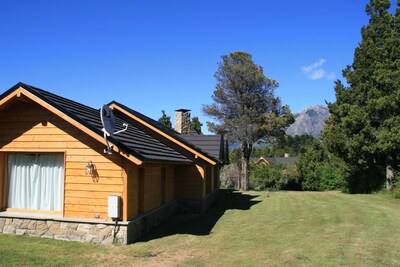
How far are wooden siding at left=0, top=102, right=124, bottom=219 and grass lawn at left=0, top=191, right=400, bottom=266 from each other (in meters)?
1.19

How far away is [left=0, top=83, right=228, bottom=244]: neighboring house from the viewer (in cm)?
981

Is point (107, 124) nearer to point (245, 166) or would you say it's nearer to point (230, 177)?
point (245, 166)

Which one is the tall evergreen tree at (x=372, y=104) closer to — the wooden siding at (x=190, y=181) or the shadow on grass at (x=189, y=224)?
the shadow on grass at (x=189, y=224)

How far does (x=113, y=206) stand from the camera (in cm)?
959

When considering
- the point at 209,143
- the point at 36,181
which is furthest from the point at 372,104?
the point at 36,181

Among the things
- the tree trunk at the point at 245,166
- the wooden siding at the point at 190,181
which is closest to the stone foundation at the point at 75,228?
the wooden siding at the point at 190,181

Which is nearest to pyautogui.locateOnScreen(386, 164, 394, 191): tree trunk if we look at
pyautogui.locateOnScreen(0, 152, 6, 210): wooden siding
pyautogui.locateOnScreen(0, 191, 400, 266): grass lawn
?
pyautogui.locateOnScreen(0, 191, 400, 266): grass lawn

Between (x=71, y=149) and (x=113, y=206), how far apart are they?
7.38ft

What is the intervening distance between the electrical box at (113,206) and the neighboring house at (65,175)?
27 millimetres

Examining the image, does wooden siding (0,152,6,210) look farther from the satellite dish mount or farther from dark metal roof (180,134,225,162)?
dark metal roof (180,134,225,162)

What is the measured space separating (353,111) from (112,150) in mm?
17382

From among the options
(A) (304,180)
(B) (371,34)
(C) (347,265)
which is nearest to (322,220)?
(C) (347,265)

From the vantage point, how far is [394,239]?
32.2 ft

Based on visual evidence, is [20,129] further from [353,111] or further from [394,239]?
[353,111]
